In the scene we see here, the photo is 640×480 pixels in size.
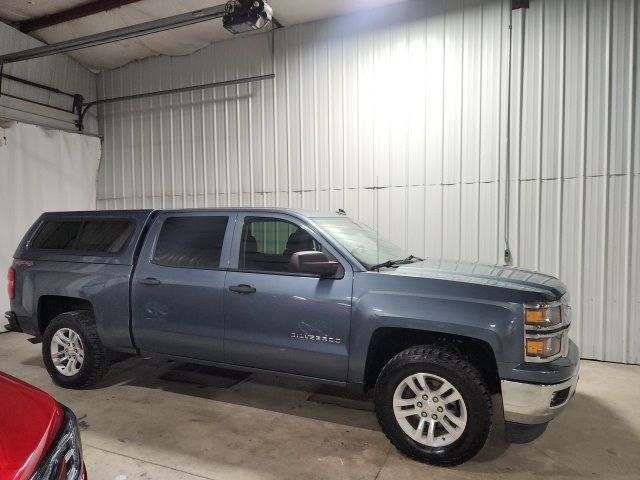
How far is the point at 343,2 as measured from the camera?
6.00m

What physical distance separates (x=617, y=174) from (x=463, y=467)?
4065mm

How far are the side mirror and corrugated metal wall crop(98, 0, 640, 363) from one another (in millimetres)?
3161

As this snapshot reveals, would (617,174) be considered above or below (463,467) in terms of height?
above

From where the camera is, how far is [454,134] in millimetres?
5684

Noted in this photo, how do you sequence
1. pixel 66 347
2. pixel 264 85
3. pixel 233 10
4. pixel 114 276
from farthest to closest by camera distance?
1. pixel 264 85
2. pixel 233 10
3. pixel 66 347
4. pixel 114 276

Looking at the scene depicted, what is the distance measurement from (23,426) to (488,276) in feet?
9.19

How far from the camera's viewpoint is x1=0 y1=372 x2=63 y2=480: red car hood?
1.38 meters

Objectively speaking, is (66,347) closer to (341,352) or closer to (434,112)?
(341,352)

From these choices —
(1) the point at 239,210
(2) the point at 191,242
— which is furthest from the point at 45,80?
(1) the point at 239,210

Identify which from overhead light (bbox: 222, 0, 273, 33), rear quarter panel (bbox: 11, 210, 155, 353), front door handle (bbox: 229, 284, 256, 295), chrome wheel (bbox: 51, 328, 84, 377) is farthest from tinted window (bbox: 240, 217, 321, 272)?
overhead light (bbox: 222, 0, 273, 33)

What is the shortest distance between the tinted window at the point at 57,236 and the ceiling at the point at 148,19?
377 cm

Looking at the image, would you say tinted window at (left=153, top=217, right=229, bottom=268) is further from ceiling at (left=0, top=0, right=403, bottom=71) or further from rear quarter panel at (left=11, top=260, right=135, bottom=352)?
ceiling at (left=0, top=0, right=403, bottom=71)

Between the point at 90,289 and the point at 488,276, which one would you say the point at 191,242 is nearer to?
the point at 90,289

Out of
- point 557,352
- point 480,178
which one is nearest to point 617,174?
point 480,178
